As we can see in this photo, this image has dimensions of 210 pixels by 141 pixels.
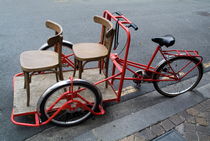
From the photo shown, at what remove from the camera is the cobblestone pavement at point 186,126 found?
8.98ft

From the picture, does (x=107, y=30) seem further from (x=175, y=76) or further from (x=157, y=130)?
(x=157, y=130)

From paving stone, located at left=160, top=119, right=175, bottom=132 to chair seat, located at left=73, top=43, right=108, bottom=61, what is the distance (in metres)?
1.36

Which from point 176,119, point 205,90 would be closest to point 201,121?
point 176,119

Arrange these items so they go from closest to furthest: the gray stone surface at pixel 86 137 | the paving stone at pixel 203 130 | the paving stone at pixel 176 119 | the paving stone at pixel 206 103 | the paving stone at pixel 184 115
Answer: the gray stone surface at pixel 86 137 < the paving stone at pixel 203 130 < the paving stone at pixel 176 119 < the paving stone at pixel 184 115 < the paving stone at pixel 206 103

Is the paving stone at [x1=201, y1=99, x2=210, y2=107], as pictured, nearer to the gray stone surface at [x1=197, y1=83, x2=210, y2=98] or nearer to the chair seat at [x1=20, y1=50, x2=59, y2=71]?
the gray stone surface at [x1=197, y1=83, x2=210, y2=98]

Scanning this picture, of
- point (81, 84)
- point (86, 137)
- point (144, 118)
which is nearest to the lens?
point (81, 84)

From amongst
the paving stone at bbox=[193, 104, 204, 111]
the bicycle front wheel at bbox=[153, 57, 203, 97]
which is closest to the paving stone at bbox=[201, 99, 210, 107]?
the paving stone at bbox=[193, 104, 204, 111]

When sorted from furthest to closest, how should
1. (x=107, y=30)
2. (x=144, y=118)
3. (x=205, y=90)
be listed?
(x=205, y=90), (x=144, y=118), (x=107, y=30)

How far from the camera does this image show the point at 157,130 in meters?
2.82

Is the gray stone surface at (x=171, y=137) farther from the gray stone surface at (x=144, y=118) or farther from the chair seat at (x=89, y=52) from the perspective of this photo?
the chair seat at (x=89, y=52)

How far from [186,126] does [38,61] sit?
7.73 feet

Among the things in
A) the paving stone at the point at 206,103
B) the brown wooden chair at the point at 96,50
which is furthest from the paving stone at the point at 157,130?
the brown wooden chair at the point at 96,50

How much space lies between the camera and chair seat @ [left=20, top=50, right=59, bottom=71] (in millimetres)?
2502

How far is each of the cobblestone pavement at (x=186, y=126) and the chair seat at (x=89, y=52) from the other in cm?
121
